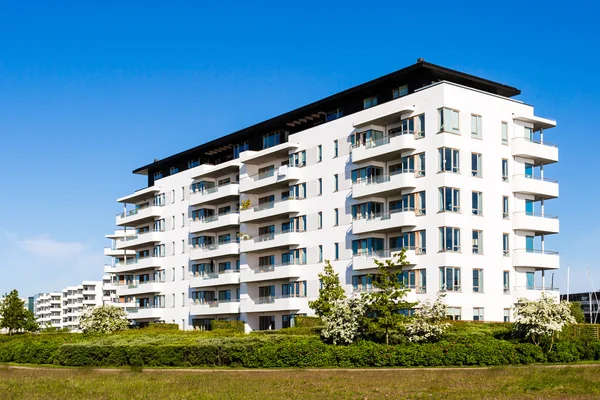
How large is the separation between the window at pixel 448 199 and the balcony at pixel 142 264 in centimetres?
4981

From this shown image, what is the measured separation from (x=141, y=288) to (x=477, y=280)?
54.4 meters

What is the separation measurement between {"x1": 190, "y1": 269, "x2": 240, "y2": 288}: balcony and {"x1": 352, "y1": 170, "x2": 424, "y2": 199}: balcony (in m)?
22.0

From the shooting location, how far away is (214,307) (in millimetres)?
88812

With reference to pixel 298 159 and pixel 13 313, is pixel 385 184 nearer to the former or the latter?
pixel 298 159

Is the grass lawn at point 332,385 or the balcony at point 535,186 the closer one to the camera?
the grass lawn at point 332,385

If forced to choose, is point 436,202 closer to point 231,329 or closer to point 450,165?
point 450,165

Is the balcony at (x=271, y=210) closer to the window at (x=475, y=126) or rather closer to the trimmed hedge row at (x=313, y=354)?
the window at (x=475, y=126)

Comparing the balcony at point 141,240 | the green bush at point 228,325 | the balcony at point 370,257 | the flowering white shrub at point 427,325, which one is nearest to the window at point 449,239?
the balcony at point 370,257

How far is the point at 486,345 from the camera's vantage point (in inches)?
1690

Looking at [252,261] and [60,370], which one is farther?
[252,261]

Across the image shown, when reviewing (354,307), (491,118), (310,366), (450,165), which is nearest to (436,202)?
(450,165)

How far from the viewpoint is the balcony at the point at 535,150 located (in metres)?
68.0

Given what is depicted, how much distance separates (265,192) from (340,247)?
16.0 m

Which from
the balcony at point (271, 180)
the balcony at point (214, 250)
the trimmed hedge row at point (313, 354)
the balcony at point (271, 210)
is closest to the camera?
the trimmed hedge row at point (313, 354)
